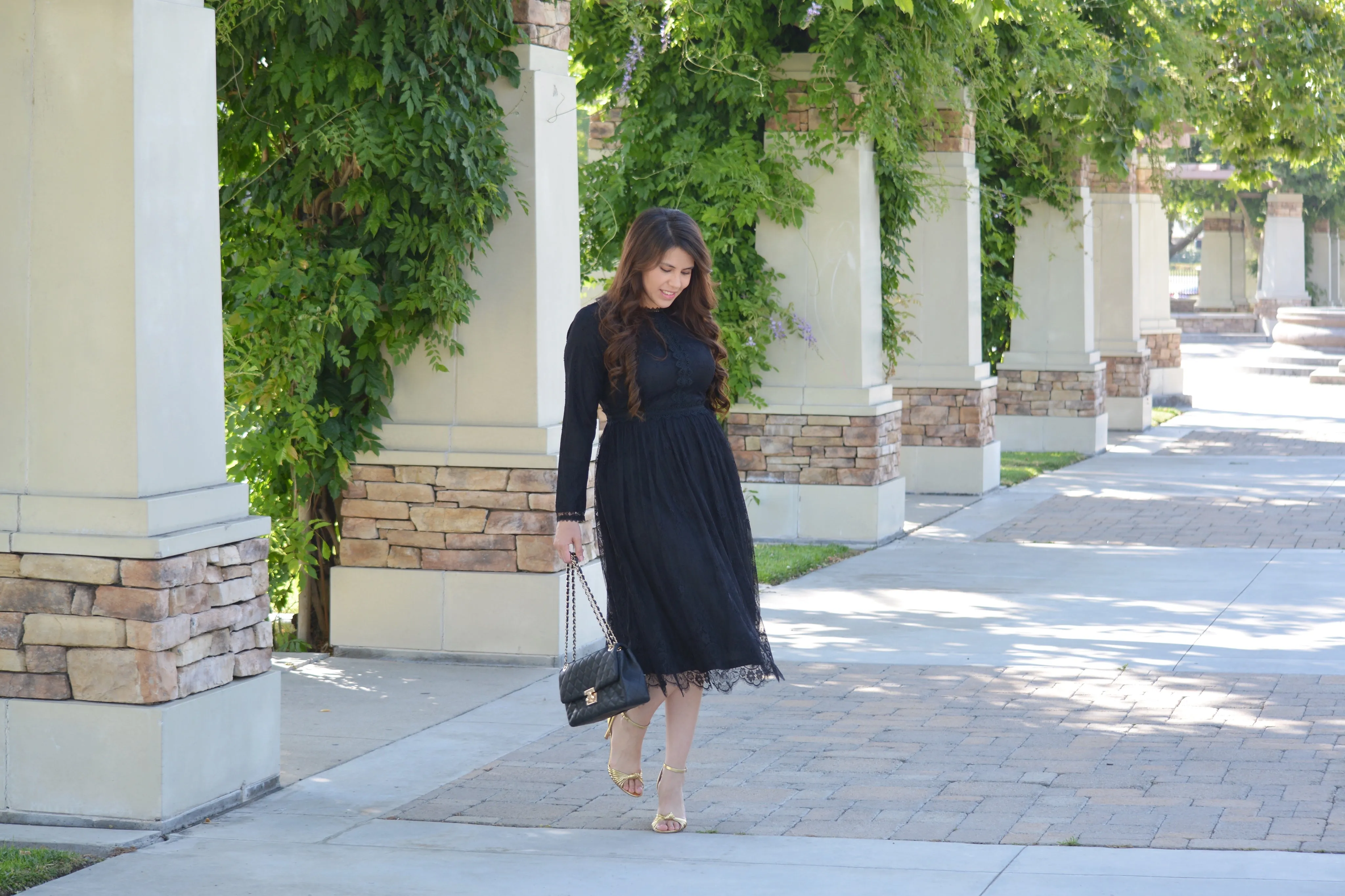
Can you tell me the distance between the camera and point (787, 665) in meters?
7.11

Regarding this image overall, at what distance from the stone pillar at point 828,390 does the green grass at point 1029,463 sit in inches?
136

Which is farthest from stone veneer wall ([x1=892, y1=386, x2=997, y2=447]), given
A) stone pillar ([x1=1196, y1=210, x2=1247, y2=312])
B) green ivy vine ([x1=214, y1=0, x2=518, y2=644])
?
stone pillar ([x1=1196, y1=210, x2=1247, y2=312])

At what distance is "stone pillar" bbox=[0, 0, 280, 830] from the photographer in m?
4.73

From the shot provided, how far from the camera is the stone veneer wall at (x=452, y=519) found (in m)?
7.14

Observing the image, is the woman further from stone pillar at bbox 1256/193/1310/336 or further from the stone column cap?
stone pillar at bbox 1256/193/1310/336

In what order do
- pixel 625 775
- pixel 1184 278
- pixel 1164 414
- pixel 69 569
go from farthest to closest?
pixel 1184 278, pixel 1164 414, pixel 625 775, pixel 69 569

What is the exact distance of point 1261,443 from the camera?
17.1 m

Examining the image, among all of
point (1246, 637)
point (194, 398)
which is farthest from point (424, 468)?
point (1246, 637)

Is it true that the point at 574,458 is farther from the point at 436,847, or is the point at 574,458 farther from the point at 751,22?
the point at 751,22

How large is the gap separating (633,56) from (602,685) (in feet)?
19.8

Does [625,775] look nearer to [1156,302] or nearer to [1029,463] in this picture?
[1029,463]

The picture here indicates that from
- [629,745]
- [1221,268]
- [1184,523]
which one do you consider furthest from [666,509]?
[1221,268]

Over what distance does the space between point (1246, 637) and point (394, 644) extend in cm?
383

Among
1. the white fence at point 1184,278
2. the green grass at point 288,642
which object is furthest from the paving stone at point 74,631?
the white fence at point 1184,278
